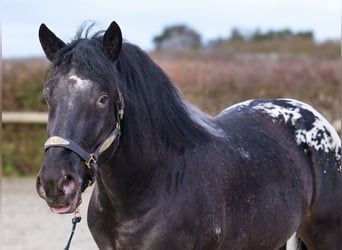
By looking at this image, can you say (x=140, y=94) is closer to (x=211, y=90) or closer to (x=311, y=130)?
(x=311, y=130)

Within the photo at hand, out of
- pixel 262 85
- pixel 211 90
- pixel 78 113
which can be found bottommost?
pixel 211 90

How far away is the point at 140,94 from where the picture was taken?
10.9 ft

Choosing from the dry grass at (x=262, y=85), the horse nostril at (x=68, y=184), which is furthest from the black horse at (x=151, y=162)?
the dry grass at (x=262, y=85)

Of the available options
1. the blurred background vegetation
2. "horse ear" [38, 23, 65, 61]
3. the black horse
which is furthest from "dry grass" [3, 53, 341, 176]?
"horse ear" [38, 23, 65, 61]

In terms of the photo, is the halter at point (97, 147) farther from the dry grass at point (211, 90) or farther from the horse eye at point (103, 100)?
the dry grass at point (211, 90)

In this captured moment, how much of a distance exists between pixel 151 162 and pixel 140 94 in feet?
1.18

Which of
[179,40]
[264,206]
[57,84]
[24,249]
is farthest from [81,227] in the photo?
[179,40]

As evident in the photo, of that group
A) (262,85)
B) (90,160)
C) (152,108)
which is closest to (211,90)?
(262,85)

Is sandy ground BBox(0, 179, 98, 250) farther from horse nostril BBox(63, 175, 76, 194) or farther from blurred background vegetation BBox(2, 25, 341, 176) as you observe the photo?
horse nostril BBox(63, 175, 76, 194)

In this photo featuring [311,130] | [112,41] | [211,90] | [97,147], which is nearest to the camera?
[97,147]

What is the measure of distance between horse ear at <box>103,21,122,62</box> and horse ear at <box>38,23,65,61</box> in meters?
0.23

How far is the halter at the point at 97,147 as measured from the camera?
2869mm

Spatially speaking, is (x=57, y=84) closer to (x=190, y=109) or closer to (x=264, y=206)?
(x=190, y=109)

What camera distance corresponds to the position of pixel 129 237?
3297 millimetres
